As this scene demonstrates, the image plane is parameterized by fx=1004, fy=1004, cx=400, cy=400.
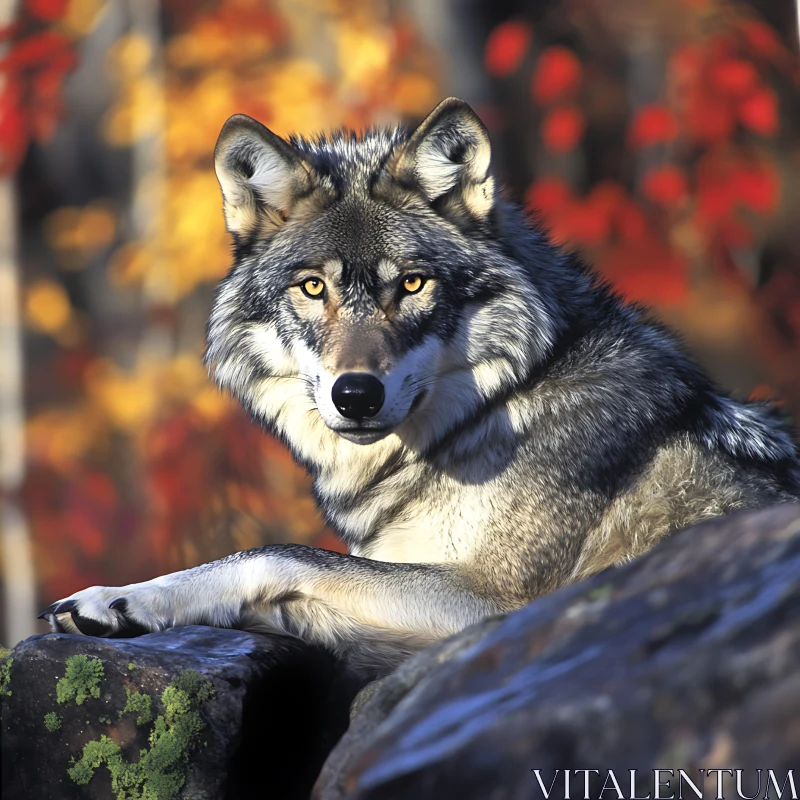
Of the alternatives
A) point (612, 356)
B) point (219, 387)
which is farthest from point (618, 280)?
point (219, 387)

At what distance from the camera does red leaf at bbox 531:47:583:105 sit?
875cm

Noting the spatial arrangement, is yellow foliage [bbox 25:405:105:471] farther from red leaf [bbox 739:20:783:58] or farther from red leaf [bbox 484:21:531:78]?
red leaf [bbox 739:20:783:58]

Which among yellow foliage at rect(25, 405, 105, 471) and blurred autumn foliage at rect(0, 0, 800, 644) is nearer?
blurred autumn foliage at rect(0, 0, 800, 644)

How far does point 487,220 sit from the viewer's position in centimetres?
433

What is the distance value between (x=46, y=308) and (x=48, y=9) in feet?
9.42

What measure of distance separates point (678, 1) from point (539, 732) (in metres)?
8.00

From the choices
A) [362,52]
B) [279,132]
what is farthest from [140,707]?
[362,52]

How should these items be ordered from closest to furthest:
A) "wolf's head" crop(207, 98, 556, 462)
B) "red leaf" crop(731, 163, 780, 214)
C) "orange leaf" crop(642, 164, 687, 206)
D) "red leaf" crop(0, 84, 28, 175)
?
"wolf's head" crop(207, 98, 556, 462)
"red leaf" crop(731, 163, 780, 214)
"orange leaf" crop(642, 164, 687, 206)
"red leaf" crop(0, 84, 28, 175)

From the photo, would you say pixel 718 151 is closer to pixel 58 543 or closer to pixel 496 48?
pixel 496 48

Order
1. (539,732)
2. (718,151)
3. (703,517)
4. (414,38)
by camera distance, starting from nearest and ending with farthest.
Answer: (539,732)
(703,517)
(414,38)
(718,151)

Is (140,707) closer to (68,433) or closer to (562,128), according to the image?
(562,128)

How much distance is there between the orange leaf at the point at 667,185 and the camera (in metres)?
8.43

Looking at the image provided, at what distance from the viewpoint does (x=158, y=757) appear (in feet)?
10.9

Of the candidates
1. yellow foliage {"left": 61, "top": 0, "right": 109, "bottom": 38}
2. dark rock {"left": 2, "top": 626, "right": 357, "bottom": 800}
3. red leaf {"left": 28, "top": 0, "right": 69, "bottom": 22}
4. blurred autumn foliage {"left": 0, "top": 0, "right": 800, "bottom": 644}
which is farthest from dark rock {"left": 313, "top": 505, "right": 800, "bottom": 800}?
yellow foliage {"left": 61, "top": 0, "right": 109, "bottom": 38}
